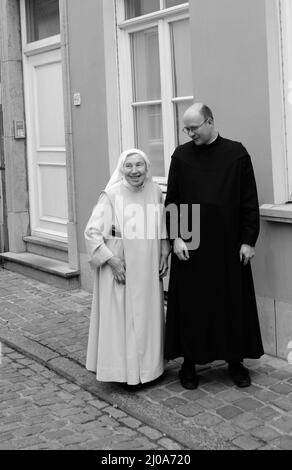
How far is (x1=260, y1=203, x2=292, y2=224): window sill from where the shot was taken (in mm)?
5082

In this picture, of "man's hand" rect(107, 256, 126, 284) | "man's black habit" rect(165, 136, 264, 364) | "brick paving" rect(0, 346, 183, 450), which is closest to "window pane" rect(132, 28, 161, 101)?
"man's black habit" rect(165, 136, 264, 364)

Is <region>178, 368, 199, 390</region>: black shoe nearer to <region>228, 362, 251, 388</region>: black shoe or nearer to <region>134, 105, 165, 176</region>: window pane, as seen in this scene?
<region>228, 362, 251, 388</region>: black shoe

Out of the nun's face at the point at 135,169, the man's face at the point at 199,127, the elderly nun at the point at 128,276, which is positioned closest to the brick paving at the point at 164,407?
the elderly nun at the point at 128,276

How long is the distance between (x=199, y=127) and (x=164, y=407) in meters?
1.86

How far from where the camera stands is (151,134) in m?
7.13

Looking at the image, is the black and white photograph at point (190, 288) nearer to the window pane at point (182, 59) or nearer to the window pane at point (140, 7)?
the window pane at point (182, 59)

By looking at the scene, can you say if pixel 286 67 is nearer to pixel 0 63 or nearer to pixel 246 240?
pixel 246 240

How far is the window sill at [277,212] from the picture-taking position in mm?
5082

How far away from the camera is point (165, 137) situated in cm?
684

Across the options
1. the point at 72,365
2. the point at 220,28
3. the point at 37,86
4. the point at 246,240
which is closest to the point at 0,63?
the point at 37,86

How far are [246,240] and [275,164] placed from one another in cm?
80

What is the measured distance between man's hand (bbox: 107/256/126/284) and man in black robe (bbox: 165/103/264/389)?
1.28ft

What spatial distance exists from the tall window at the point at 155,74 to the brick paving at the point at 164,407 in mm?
2172

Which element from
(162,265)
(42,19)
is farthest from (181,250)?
(42,19)
